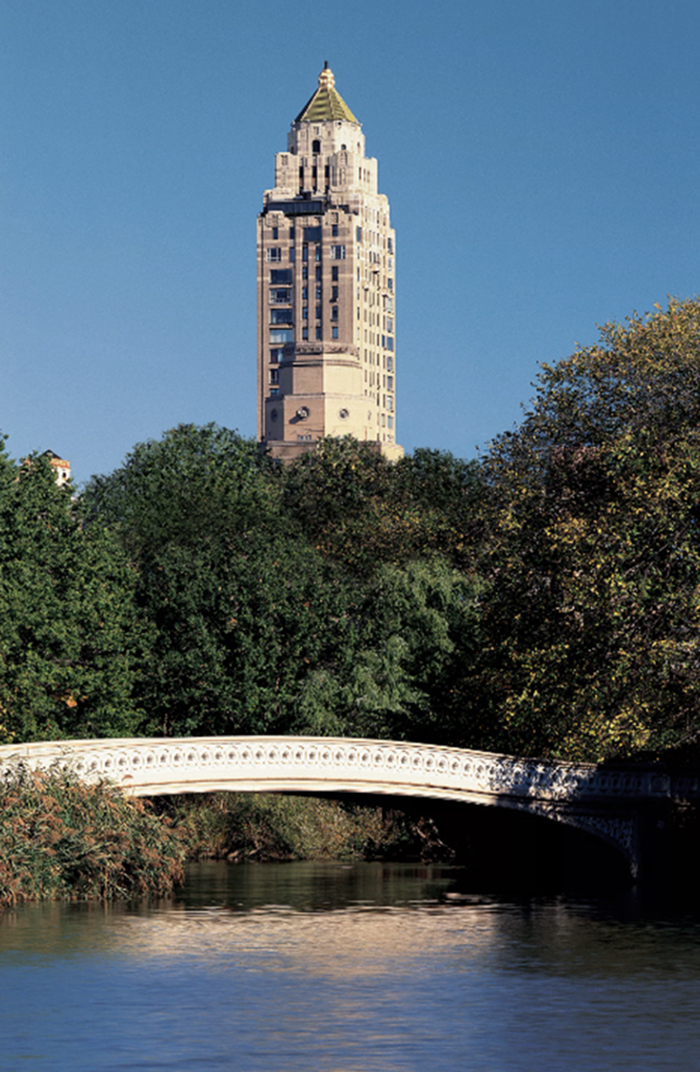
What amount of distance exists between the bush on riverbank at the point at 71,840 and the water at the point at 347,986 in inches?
38.0

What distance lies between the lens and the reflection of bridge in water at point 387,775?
39.0 m

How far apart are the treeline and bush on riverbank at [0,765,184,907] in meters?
9.01

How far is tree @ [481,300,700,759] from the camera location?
1586 inches

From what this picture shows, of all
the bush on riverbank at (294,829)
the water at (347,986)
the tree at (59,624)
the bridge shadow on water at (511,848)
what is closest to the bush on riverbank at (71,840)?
the water at (347,986)

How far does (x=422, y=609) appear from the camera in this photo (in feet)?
183

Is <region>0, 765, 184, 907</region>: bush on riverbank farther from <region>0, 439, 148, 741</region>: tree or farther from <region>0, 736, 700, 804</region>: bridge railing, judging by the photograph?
<region>0, 439, 148, 741</region>: tree

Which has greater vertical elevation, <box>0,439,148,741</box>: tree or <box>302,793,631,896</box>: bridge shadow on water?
<box>0,439,148,741</box>: tree

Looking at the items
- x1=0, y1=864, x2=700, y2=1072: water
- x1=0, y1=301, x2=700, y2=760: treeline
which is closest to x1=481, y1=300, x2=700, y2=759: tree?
x1=0, y1=301, x2=700, y2=760: treeline

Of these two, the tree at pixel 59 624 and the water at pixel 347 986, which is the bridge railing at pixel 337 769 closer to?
the water at pixel 347 986

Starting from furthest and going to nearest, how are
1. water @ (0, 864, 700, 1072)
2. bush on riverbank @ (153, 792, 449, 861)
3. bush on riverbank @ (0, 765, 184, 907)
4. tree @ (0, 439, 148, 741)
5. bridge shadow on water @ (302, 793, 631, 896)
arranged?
1. bush on riverbank @ (153, 792, 449, 861)
2. tree @ (0, 439, 148, 741)
3. bridge shadow on water @ (302, 793, 631, 896)
4. bush on riverbank @ (0, 765, 184, 907)
5. water @ (0, 864, 700, 1072)

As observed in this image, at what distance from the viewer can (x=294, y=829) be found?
51.6m

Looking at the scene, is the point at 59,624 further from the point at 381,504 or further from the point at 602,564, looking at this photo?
the point at 381,504

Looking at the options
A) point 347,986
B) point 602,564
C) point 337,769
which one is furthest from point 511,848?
point 347,986

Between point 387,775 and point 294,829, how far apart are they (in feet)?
35.3
